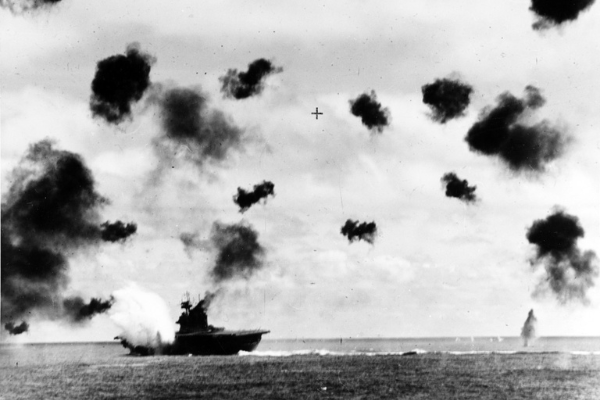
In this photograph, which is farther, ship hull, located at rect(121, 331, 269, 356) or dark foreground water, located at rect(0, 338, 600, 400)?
ship hull, located at rect(121, 331, 269, 356)

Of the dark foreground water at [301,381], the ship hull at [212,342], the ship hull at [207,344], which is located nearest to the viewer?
the dark foreground water at [301,381]

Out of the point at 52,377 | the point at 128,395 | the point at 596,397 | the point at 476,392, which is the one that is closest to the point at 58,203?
the point at 128,395

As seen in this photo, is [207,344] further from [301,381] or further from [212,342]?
[301,381]

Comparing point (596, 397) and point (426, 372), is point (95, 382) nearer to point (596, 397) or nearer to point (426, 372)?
point (426, 372)

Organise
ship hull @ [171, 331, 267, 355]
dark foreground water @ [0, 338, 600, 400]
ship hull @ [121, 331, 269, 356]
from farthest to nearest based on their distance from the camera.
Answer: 1. ship hull @ [121, 331, 269, 356]
2. ship hull @ [171, 331, 267, 355]
3. dark foreground water @ [0, 338, 600, 400]

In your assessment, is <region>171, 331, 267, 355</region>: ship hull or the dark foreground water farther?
<region>171, 331, 267, 355</region>: ship hull

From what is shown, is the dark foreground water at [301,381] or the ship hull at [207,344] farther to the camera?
the ship hull at [207,344]

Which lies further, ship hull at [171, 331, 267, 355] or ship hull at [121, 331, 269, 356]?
ship hull at [121, 331, 269, 356]

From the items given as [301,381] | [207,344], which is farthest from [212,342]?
[301,381]

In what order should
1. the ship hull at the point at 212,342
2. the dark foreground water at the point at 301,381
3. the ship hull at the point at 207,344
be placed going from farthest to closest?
1. the ship hull at the point at 207,344
2. the ship hull at the point at 212,342
3. the dark foreground water at the point at 301,381

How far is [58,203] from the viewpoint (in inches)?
2601

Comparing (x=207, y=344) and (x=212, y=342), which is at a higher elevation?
(x=212, y=342)

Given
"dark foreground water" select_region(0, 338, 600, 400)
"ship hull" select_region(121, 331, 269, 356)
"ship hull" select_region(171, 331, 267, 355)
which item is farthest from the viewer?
"ship hull" select_region(121, 331, 269, 356)

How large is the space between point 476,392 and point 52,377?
1886 inches
